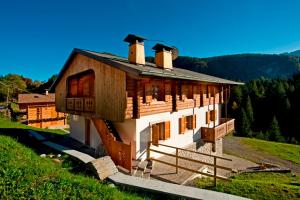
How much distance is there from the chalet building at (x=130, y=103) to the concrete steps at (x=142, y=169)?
1.82 ft

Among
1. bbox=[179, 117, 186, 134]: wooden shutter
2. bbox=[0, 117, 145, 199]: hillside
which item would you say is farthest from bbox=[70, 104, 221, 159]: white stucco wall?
bbox=[0, 117, 145, 199]: hillside

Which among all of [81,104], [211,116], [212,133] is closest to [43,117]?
[81,104]

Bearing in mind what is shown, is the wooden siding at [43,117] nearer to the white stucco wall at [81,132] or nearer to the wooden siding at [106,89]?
the white stucco wall at [81,132]

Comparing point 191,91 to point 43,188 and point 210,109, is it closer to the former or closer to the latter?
point 210,109

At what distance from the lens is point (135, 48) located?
51.6ft

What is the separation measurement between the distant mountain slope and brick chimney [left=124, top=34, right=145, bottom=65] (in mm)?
140508

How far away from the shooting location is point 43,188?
683 centimetres

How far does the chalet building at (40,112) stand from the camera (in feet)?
105

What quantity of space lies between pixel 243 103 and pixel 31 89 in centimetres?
6358

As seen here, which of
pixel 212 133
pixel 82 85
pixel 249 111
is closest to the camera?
pixel 82 85

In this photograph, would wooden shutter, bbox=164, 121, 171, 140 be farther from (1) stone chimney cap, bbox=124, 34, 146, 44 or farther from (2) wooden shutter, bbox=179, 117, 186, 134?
(1) stone chimney cap, bbox=124, 34, 146, 44

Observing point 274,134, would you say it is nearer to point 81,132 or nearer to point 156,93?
point 156,93

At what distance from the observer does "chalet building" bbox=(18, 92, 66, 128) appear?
105ft

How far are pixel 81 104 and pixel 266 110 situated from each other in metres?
67.2
